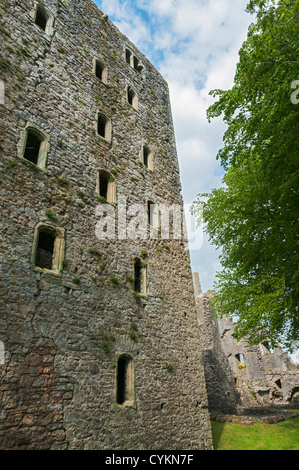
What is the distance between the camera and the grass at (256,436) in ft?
33.2

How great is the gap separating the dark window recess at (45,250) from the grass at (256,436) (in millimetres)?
9116

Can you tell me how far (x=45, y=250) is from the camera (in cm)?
746

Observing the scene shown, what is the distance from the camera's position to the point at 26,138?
26.2 ft

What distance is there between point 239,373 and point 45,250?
26632 mm

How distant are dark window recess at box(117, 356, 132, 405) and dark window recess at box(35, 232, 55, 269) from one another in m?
3.50

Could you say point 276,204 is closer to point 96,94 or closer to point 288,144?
point 288,144

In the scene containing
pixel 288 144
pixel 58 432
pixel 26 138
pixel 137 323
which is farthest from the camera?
pixel 137 323

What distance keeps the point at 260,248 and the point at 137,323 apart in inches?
189

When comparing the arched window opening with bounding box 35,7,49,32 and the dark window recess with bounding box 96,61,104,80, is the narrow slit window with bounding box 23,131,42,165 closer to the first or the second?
the arched window opening with bounding box 35,7,49,32

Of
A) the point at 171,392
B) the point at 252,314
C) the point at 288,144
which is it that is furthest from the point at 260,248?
the point at 171,392


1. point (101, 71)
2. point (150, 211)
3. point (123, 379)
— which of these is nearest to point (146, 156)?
point (150, 211)

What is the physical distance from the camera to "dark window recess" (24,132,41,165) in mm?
8123

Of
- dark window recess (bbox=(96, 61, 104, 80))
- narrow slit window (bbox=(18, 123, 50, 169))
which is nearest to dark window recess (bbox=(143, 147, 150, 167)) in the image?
dark window recess (bbox=(96, 61, 104, 80))

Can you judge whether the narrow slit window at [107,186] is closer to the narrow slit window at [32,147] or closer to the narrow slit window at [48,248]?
the narrow slit window at [32,147]
